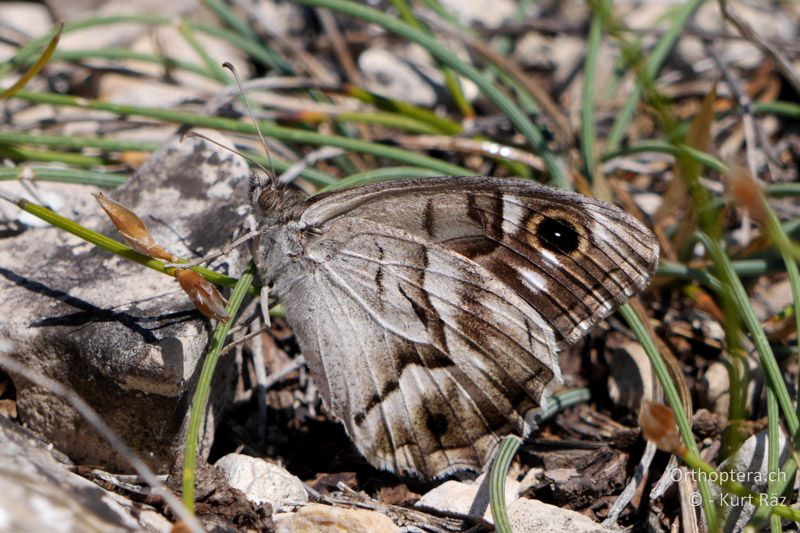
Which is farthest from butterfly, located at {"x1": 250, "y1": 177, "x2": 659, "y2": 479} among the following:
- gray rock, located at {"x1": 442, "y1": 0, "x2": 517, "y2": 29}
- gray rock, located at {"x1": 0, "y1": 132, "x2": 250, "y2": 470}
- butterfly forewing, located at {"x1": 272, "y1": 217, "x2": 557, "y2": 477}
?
gray rock, located at {"x1": 442, "y1": 0, "x2": 517, "y2": 29}

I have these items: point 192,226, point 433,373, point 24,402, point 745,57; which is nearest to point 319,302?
point 433,373

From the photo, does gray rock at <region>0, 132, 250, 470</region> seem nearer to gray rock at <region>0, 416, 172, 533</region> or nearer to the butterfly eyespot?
gray rock at <region>0, 416, 172, 533</region>

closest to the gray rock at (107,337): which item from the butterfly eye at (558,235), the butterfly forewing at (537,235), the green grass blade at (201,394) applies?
the green grass blade at (201,394)

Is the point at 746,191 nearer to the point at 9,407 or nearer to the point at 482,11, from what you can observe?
the point at 9,407

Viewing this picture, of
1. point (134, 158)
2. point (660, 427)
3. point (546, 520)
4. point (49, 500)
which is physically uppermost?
point (134, 158)

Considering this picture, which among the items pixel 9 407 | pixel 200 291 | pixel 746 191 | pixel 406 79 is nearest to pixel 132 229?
pixel 200 291
